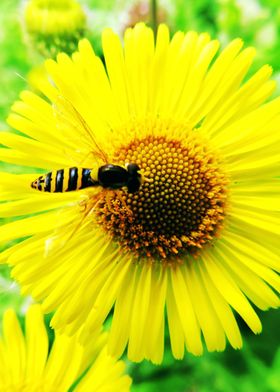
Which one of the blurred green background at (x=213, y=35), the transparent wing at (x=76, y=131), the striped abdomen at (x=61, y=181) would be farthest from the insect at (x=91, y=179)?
the blurred green background at (x=213, y=35)

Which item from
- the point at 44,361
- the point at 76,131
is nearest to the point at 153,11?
the point at 76,131

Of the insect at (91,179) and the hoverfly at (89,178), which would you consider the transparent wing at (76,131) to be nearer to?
the hoverfly at (89,178)

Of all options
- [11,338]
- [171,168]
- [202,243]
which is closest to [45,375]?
[11,338]

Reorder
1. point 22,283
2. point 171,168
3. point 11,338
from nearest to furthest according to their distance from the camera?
point 22,283 → point 171,168 → point 11,338

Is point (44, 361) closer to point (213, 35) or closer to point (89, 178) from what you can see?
point (89, 178)

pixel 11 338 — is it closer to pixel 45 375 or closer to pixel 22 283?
pixel 45 375

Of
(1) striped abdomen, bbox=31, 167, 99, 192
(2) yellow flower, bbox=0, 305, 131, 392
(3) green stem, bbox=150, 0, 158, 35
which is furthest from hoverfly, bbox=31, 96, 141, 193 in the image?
(3) green stem, bbox=150, 0, 158, 35
